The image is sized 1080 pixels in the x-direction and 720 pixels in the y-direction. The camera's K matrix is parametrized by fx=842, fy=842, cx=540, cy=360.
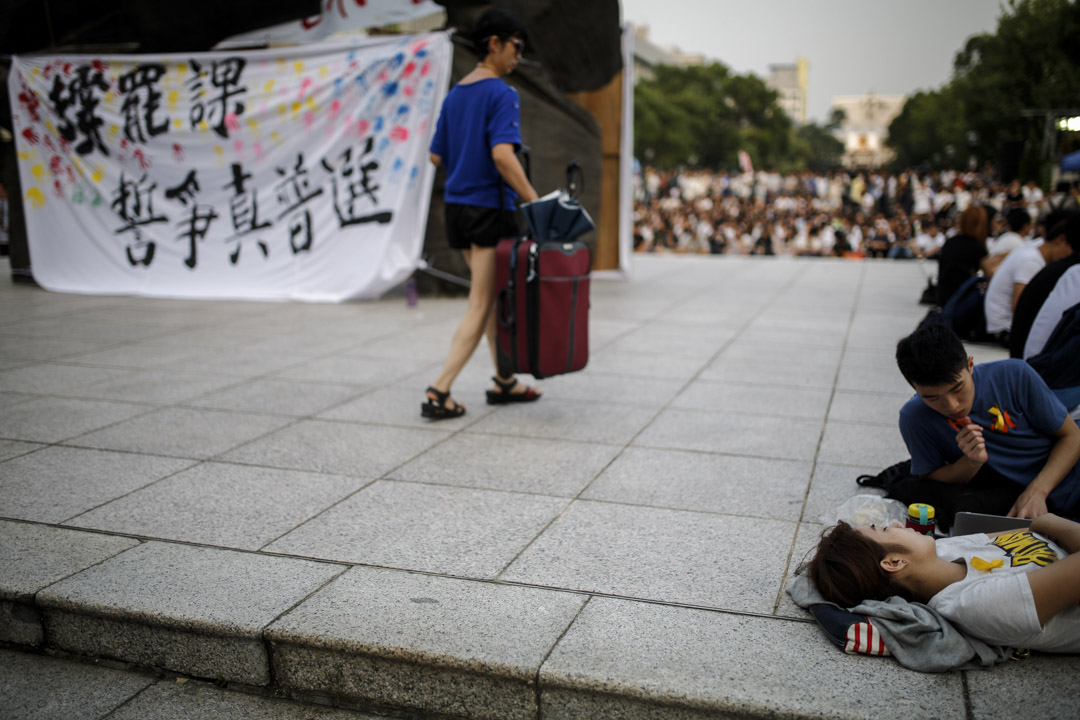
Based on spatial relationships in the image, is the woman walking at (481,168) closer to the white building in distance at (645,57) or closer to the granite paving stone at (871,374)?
the granite paving stone at (871,374)

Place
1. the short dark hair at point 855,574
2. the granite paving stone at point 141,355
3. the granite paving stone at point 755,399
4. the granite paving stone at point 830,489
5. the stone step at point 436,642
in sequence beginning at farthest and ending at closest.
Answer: the granite paving stone at point 141,355 → the granite paving stone at point 755,399 → the granite paving stone at point 830,489 → the short dark hair at point 855,574 → the stone step at point 436,642

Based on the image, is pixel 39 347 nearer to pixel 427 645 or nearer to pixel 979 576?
pixel 427 645

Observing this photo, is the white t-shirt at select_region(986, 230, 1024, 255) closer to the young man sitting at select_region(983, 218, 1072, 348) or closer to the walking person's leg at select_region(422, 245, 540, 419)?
the young man sitting at select_region(983, 218, 1072, 348)

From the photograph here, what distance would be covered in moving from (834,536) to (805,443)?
1611 mm

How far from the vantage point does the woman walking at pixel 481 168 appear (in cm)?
405

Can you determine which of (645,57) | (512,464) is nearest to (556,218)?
(512,464)

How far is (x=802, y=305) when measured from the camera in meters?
8.52

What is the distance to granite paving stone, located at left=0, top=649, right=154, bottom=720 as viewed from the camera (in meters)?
2.19

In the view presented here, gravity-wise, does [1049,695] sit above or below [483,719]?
above

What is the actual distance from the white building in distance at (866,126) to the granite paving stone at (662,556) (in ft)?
428

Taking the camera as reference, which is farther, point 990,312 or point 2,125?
point 2,125

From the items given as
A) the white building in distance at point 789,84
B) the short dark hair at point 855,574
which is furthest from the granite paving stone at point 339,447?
the white building in distance at point 789,84

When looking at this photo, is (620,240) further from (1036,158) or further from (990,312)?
(1036,158)

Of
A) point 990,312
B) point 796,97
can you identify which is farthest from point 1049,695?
point 796,97
